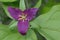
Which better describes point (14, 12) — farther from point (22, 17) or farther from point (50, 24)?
point (50, 24)

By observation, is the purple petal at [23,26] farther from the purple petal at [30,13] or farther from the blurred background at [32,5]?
the blurred background at [32,5]

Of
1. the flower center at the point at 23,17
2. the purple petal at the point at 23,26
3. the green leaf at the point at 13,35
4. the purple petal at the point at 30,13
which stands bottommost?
the green leaf at the point at 13,35

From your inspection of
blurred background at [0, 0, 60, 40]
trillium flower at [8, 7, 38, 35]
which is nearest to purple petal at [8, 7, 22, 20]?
trillium flower at [8, 7, 38, 35]

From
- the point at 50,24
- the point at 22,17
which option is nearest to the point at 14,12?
the point at 22,17

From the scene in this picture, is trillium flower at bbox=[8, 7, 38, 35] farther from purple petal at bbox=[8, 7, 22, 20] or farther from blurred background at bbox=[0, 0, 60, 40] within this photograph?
blurred background at bbox=[0, 0, 60, 40]

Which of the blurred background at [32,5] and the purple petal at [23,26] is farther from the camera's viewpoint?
the blurred background at [32,5]

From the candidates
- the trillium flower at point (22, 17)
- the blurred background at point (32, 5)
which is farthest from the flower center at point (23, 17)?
the blurred background at point (32, 5)

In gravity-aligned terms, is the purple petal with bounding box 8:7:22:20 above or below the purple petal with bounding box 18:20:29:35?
above
